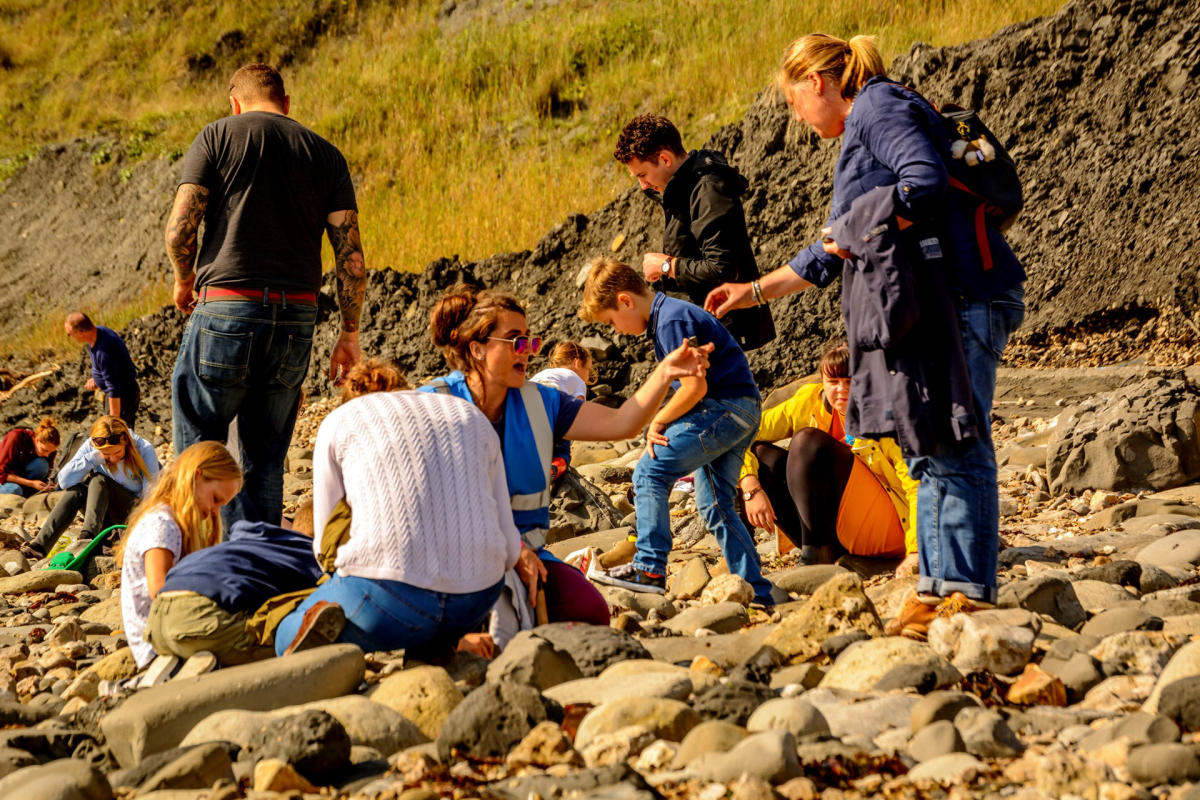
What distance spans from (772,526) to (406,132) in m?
16.1

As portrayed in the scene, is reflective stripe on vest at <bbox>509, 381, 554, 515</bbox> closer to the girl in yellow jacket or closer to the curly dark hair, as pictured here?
the girl in yellow jacket

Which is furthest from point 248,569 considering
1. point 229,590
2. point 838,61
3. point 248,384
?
point 838,61

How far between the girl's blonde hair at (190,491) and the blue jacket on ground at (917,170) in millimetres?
2492

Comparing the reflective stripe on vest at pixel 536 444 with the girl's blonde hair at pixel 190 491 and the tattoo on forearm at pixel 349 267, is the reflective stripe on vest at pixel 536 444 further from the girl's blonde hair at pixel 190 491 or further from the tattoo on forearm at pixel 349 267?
the tattoo on forearm at pixel 349 267

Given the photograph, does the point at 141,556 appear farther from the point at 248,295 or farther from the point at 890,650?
the point at 890,650

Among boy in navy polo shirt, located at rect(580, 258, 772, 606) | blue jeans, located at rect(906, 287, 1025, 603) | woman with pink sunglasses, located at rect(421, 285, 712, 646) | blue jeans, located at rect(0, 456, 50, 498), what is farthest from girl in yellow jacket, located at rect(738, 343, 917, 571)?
blue jeans, located at rect(0, 456, 50, 498)

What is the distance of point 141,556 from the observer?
427cm

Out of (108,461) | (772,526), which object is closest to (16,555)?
(108,461)

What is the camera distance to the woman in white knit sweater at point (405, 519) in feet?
11.2

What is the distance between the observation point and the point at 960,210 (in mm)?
3656

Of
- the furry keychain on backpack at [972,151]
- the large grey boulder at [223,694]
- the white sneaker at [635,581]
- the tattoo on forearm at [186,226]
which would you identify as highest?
the tattoo on forearm at [186,226]

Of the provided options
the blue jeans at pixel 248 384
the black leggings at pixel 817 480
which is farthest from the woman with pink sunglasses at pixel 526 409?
the blue jeans at pixel 248 384

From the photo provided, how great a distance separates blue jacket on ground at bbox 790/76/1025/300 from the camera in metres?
3.48

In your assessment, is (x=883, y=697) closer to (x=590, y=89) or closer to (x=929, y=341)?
(x=929, y=341)
